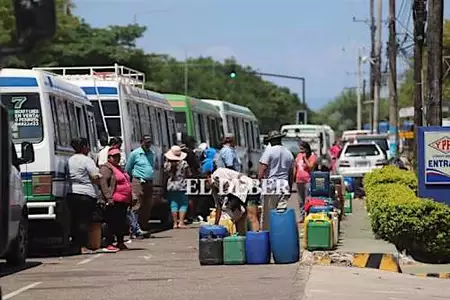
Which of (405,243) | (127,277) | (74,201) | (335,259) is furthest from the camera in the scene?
(74,201)

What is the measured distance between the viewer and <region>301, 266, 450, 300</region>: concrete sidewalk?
1230 centimetres

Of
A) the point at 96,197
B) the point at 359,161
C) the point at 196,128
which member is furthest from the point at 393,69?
the point at 96,197

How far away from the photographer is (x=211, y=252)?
1542cm

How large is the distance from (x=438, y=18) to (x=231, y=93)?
319 ft

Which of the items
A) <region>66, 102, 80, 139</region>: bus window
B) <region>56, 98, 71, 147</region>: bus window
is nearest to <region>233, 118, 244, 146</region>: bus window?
<region>66, 102, 80, 139</region>: bus window

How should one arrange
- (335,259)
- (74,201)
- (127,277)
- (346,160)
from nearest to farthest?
(127,277), (335,259), (74,201), (346,160)

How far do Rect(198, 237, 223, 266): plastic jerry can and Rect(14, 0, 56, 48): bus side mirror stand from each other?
9.09m

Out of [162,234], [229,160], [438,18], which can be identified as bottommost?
[162,234]

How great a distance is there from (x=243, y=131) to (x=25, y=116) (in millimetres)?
23101

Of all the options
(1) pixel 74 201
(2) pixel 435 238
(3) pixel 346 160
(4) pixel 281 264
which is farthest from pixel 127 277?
(3) pixel 346 160

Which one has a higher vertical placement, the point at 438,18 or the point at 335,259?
the point at 438,18

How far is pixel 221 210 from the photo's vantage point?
58.4 feet

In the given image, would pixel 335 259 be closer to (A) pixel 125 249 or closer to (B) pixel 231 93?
(A) pixel 125 249

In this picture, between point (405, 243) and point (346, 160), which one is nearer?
point (405, 243)
